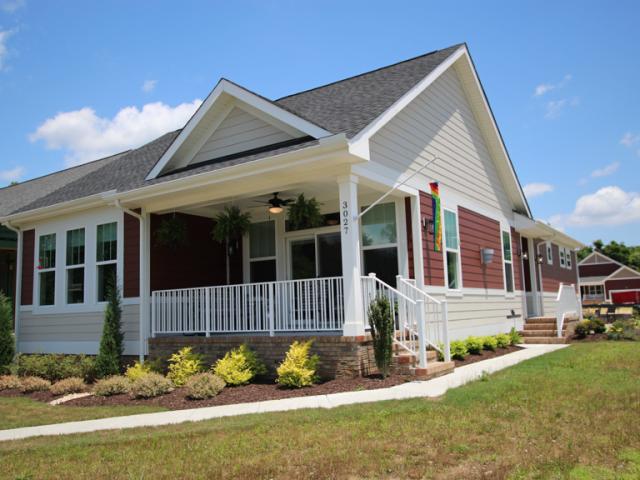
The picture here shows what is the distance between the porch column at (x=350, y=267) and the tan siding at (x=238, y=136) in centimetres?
227

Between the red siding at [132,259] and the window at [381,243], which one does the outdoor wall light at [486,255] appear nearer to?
the window at [381,243]

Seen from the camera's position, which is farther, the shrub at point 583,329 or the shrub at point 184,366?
the shrub at point 583,329

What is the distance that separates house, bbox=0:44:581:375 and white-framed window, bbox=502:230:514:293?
0.39 metres

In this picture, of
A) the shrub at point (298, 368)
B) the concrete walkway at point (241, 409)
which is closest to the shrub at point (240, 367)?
the shrub at point (298, 368)

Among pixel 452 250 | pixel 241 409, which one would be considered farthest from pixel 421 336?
pixel 452 250

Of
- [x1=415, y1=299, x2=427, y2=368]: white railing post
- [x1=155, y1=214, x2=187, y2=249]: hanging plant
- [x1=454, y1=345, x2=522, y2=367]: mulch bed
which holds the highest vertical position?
[x1=155, y1=214, x2=187, y2=249]: hanging plant

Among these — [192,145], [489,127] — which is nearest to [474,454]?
[192,145]

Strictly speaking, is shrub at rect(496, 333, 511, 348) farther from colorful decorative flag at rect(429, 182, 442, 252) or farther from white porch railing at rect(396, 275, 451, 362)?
colorful decorative flag at rect(429, 182, 442, 252)

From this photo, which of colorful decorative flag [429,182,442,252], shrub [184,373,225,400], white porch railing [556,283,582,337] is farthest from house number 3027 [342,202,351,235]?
white porch railing [556,283,582,337]

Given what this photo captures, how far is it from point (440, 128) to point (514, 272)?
616 cm

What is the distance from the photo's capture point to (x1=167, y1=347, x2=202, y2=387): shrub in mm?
9852

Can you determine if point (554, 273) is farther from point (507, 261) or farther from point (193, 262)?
point (193, 262)

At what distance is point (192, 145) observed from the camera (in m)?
11.7

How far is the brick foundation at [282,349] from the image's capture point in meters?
8.79
